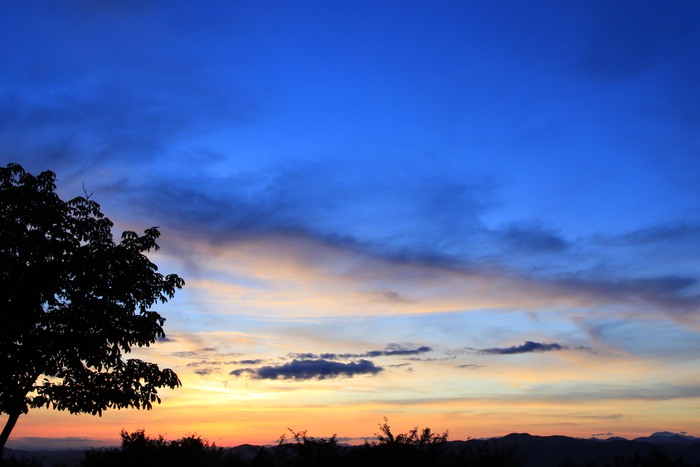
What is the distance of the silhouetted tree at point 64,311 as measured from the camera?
18438 mm

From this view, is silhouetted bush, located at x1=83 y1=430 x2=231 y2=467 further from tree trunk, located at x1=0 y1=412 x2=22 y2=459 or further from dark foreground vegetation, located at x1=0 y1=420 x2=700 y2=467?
tree trunk, located at x1=0 y1=412 x2=22 y2=459

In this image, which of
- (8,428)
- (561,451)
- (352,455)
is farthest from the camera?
(561,451)

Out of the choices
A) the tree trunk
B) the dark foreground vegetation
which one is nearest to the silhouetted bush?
the dark foreground vegetation

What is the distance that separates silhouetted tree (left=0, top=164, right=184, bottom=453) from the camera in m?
18.4

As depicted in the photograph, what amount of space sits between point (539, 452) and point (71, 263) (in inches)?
2294

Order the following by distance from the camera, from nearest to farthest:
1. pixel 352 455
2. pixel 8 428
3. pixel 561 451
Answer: pixel 352 455 → pixel 8 428 → pixel 561 451

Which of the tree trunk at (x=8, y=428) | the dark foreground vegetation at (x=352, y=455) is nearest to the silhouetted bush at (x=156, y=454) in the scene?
the dark foreground vegetation at (x=352, y=455)

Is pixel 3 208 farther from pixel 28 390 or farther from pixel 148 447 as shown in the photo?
pixel 148 447

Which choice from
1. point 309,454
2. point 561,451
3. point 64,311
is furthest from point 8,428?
point 561,451

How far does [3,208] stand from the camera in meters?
19.0

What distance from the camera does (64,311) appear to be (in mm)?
19109

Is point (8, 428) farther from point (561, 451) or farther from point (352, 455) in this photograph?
point (561, 451)

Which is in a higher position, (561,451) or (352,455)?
(352,455)

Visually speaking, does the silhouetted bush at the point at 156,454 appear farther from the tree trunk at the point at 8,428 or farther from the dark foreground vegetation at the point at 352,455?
the tree trunk at the point at 8,428
